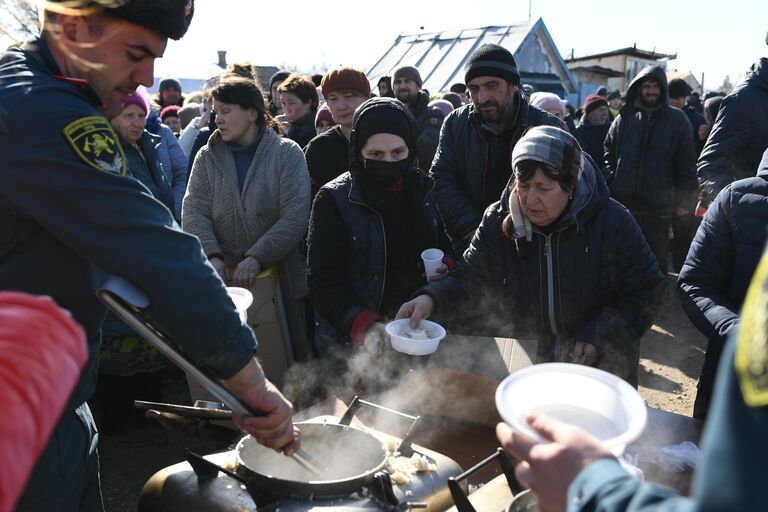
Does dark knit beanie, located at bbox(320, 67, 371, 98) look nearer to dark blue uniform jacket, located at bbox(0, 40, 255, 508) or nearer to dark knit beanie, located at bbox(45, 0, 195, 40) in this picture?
dark knit beanie, located at bbox(45, 0, 195, 40)

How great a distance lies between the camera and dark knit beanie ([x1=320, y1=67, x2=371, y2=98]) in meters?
4.58

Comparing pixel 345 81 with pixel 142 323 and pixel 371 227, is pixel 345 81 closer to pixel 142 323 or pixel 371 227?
pixel 371 227

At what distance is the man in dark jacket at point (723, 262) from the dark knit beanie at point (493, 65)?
5.80ft

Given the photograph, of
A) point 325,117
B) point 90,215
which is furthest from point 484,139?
point 90,215

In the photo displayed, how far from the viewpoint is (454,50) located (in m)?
15.0

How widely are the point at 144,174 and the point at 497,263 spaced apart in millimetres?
2235

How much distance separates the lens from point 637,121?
19.9 feet

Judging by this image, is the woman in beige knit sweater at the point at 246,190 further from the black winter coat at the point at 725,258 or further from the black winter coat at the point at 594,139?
the black winter coat at the point at 594,139

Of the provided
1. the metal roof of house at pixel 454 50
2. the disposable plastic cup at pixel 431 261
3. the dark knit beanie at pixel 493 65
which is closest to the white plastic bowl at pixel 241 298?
the disposable plastic cup at pixel 431 261

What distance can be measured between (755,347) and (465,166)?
3.53 m

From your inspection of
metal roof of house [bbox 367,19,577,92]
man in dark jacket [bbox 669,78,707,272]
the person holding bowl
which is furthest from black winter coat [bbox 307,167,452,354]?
Answer: metal roof of house [bbox 367,19,577,92]

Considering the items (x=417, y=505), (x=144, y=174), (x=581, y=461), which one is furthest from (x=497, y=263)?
(x=144, y=174)

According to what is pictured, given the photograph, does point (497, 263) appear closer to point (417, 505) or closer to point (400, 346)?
point (400, 346)

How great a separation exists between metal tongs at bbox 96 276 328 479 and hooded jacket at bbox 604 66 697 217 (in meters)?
5.54
